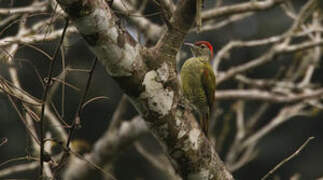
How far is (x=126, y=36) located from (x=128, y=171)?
8.65 meters

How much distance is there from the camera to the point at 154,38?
6324mm

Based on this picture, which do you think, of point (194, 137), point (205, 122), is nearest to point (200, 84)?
point (205, 122)

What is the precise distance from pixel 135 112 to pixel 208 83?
5.58 m

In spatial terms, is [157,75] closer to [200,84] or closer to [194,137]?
[194,137]

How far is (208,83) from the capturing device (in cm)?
548

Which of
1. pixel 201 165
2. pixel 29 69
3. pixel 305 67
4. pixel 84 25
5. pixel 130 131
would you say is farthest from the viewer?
pixel 29 69

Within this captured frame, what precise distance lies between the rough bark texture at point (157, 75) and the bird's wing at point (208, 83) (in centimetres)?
200

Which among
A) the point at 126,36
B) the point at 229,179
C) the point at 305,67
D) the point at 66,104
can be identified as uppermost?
the point at 126,36

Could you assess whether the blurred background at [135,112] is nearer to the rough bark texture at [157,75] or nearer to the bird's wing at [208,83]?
the bird's wing at [208,83]

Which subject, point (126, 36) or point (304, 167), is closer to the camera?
point (126, 36)

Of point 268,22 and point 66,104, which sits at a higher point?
point 66,104

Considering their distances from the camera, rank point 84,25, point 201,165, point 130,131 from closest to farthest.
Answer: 1. point 84,25
2. point 201,165
3. point 130,131

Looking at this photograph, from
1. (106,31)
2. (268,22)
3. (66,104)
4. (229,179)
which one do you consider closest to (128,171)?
(66,104)

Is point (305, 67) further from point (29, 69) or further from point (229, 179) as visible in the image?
point (29, 69)
